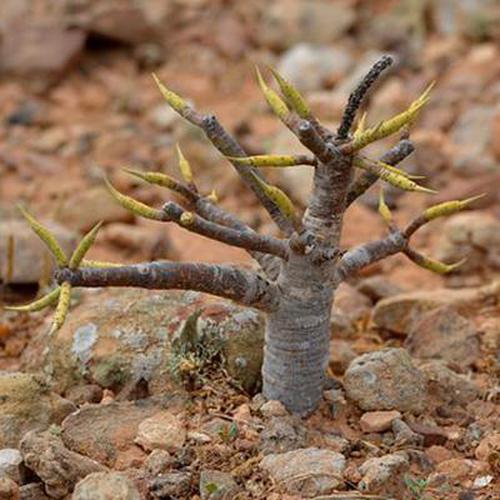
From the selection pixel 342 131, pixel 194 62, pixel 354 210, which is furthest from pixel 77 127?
pixel 342 131

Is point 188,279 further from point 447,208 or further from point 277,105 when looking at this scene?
point 447,208

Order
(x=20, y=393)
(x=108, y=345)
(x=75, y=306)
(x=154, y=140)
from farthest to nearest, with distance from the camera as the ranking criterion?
(x=154, y=140) → (x=75, y=306) → (x=108, y=345) → (x=20, y=393)

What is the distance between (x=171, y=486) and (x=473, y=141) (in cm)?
392

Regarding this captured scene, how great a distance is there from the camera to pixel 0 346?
12.3 feet

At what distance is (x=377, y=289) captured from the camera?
4.19 meters

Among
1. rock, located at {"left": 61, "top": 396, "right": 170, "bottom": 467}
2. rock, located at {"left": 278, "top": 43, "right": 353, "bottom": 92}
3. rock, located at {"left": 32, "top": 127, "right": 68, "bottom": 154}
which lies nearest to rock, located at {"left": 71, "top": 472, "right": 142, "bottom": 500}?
rock, located at {"left": 61, "top": 396, "right": 170, "bottom": 467}

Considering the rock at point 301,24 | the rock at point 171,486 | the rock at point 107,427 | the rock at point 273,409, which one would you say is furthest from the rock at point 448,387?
the rock at point 301,24

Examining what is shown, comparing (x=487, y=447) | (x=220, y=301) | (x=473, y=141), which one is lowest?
(x=487, y=447)

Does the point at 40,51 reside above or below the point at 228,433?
above

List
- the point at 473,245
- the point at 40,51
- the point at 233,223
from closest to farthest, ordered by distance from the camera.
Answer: the point at 233,223, the point at 473,245, the point at 40,51

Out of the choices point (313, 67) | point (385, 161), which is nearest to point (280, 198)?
point (385, 161)

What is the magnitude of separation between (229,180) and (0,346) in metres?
2.23

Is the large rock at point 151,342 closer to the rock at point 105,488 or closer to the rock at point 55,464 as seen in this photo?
the rock at point 55,464

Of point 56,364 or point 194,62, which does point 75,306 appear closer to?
point 56,364
